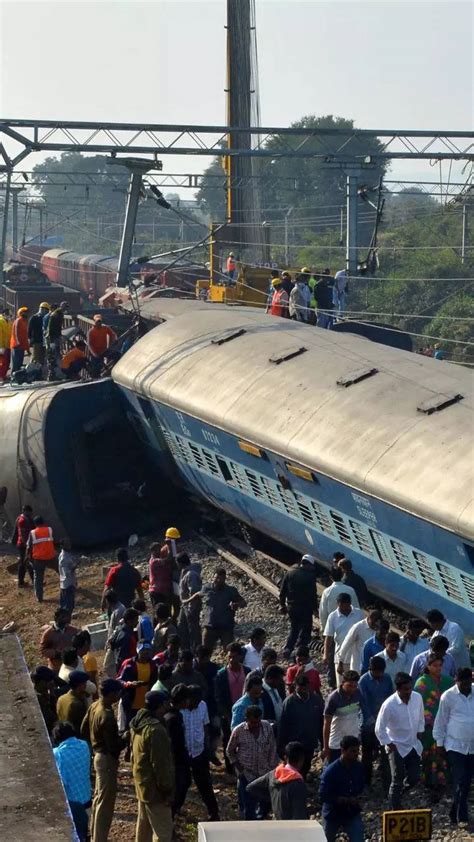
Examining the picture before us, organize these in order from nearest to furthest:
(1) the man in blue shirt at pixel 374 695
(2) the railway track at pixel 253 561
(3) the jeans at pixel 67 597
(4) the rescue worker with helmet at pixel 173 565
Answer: (1) the man in blue shirt at pixel 374 695 < (4) the rescue worker with helmet at pixel 173 565 < (2) the railway track at pixel 253 561 < (3) the jeans at pixel 67 597

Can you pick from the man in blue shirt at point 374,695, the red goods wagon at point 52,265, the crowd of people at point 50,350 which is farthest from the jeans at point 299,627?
the red goods wagon at point 52,265

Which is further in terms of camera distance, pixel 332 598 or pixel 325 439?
pixel 325 439

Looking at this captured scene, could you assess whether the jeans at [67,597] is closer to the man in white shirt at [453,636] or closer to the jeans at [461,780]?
the man in white shirt at [453,636]

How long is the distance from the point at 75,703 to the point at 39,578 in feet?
23.8

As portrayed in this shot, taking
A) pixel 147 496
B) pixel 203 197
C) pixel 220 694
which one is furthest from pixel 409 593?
pixel 203 197

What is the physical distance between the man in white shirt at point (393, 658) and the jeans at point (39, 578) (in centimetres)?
745

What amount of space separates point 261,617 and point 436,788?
5.28 m

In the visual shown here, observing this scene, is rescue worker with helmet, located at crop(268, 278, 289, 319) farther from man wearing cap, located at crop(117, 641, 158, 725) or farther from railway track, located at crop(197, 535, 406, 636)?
man wearing cap, located at crop(117, 641, 158, 725)

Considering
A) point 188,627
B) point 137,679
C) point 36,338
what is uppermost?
point 36,338

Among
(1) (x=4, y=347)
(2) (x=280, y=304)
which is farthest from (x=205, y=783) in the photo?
(1) (x=4, y=347)

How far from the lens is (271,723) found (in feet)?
34.5

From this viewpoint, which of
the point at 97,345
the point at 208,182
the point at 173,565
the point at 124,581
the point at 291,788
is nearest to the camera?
the point at 291,788

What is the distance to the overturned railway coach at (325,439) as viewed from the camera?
12133mm

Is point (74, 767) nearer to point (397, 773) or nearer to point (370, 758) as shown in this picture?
point (397, 773)
